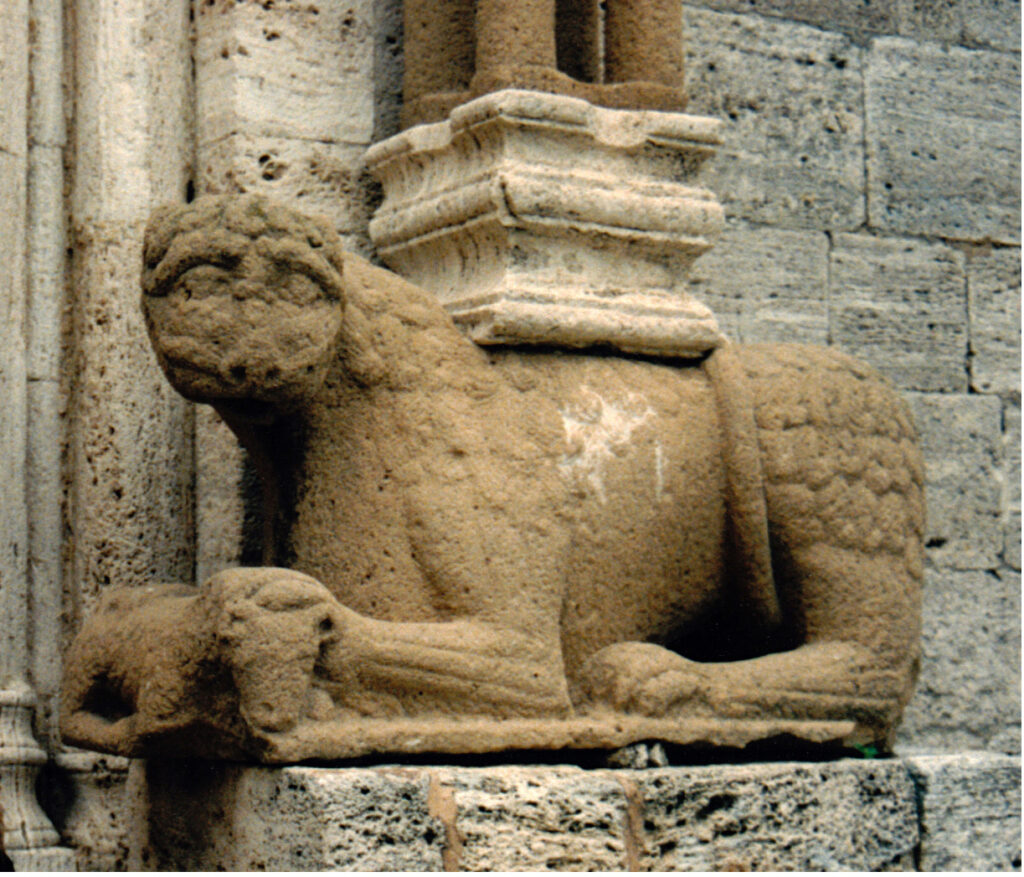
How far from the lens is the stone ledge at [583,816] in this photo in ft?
9.28

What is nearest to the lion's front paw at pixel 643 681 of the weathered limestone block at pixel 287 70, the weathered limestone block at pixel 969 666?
the weathered limestone block at pixel 287 70

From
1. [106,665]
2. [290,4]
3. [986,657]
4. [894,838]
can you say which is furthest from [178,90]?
[986,657]

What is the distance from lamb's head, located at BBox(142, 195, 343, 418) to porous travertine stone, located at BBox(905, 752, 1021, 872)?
1.48 meters

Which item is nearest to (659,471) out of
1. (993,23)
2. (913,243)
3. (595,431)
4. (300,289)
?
(595,431)

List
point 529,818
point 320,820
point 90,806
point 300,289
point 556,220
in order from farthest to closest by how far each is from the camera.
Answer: point 90,806 → point 556,220 → point 300,289 → point 529,818 → point 320,820

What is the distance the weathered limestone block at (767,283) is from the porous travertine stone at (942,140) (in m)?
0.27

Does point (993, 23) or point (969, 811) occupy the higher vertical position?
point (993, 23)

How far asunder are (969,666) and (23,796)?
2537 millimetres

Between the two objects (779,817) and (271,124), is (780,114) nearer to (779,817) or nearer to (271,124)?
(271,124)

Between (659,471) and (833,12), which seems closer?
(659,471)

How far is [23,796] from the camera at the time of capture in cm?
350

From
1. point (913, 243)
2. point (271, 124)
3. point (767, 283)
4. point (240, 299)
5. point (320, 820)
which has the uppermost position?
point (271, 124)

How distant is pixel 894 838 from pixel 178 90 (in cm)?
223

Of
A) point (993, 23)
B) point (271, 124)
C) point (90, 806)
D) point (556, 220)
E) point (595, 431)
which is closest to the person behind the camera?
point (595, 431)
